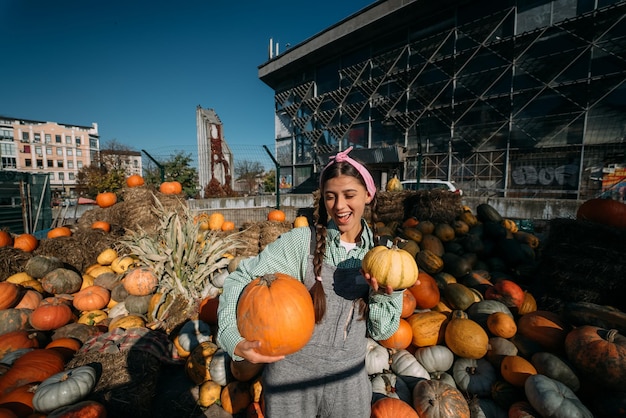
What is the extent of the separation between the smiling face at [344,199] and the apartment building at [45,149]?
6938cm

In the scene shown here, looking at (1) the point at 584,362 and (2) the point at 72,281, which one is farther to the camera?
(2) the point at 72,281

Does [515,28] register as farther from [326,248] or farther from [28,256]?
[28,256]

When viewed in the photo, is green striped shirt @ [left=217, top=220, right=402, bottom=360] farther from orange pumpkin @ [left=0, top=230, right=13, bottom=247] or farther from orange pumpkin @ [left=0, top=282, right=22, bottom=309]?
orange pumpkin @ [left=0, top=230, right=13, bottom=247]

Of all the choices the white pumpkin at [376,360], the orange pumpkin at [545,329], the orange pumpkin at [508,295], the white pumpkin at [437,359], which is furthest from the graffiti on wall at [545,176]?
the white pumpkin at [376,360]

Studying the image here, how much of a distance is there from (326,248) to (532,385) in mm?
2349

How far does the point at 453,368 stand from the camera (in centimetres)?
273

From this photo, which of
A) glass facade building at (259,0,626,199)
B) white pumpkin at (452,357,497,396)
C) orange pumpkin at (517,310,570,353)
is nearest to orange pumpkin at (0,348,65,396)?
white pumpkin at (452,357,497,396)

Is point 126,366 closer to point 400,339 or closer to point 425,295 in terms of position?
point 400,339

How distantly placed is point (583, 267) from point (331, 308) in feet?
12.8

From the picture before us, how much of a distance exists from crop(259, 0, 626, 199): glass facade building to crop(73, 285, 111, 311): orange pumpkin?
8795mm

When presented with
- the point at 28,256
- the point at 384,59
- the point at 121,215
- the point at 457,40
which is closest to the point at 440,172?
the point at 457,40

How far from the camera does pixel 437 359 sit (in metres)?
2.74

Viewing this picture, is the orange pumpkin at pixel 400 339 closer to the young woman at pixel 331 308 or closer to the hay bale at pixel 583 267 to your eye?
the young woman at pixel 331 308

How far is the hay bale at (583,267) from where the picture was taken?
3135 mm
